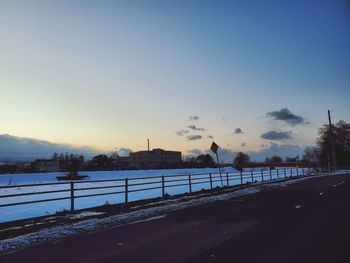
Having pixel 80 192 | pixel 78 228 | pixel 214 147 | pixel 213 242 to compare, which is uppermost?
pixel 214 147

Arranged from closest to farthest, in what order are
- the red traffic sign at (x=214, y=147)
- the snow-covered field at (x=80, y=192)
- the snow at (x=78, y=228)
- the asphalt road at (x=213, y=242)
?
the asphalt road at (x=213, y=242), the snow at (x=78, y=228), the snow-covered field at (x=80, y=192), the red traffic sign at (x=214, y=147)

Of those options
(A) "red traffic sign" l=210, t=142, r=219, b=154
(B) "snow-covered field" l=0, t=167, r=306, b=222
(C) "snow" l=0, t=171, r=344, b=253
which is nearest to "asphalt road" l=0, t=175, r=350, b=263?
(C) "snow" l=0, t=171, r=344, b=253

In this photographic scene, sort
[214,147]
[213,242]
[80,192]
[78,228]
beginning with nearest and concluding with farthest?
[213,242] → [78,228] → [214,147] → [80,192]

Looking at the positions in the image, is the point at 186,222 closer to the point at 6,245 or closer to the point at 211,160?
the point at 6,245

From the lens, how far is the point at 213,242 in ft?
28.0

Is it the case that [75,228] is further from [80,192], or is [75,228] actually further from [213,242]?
[80,192]

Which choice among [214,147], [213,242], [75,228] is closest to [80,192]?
[214,147]

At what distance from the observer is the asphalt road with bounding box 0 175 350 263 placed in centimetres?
723

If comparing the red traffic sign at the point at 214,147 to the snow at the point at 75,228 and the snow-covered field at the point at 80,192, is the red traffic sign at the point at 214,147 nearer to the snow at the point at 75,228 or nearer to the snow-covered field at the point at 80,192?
the snow-covered field at the point at 80,192

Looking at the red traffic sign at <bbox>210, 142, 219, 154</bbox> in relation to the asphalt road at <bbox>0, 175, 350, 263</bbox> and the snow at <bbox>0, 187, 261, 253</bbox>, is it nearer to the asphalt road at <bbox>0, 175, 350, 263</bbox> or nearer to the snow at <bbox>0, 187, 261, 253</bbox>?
the snow at <bbox>0, 187, 261, 253</bbox>

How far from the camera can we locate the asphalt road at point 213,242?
7230 millimetres

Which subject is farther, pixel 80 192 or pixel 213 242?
pixel 80 192


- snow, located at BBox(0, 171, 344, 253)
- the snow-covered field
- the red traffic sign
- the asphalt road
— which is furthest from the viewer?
the red traffic sign

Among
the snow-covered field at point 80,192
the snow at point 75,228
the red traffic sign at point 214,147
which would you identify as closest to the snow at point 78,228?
the snow at point 75,228
